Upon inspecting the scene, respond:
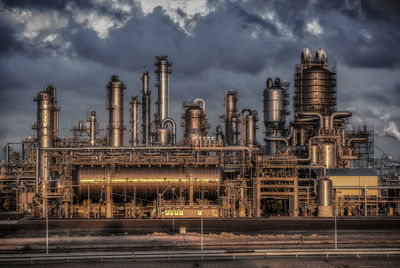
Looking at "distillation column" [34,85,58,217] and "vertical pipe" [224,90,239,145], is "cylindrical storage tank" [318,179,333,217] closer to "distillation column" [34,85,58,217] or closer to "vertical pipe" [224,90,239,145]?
"vertical pipe" [224,90,239,145]

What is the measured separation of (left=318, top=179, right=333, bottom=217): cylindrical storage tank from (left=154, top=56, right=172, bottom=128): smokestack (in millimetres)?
Answer: 35097

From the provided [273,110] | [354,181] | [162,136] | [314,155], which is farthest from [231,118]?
[354,181]

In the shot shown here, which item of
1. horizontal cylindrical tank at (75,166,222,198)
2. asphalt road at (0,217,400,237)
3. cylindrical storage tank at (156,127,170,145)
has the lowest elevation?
asphalt road at (0,217,400,237)

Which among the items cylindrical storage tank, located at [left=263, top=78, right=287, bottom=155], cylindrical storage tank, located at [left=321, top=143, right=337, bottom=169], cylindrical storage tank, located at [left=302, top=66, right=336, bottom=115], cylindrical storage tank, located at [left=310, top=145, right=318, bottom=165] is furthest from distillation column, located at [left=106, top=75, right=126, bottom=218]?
cylindrical storage tank, located at [left=321, top=143, right=337, bottom=169]

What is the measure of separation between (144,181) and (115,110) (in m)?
22.7

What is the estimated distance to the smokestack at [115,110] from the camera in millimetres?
87438

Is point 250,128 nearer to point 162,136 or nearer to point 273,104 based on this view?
point 273,104

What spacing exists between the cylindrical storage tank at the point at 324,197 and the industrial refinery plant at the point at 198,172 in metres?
0.12

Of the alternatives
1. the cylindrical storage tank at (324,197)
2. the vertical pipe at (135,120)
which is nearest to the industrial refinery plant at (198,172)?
the cylindrical storage tank at (324,197)

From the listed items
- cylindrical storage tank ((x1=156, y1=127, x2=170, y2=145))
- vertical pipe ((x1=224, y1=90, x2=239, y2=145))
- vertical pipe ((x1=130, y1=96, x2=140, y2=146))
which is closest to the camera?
cylindrical storage tank ((x1=156, y1=127, x2=170, y2=145))

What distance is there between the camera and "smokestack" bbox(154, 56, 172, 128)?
94688 mm

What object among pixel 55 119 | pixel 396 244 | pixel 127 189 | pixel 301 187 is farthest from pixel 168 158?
pixel 396 244

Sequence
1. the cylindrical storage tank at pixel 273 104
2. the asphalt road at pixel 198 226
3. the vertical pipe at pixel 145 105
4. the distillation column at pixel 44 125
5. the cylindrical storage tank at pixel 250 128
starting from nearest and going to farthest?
1. the asphalt road at pixel 198 226
2. the distillation column at pixel 44 125
3. the cylindrical storage tank at pixel 273 104
4. the cylindrical storage tank at pixel 250 128
5. the vertical pipe at pixel 145 105

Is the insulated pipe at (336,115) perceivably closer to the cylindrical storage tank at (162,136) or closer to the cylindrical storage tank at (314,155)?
the cylindrical storage tank at (314,155)
